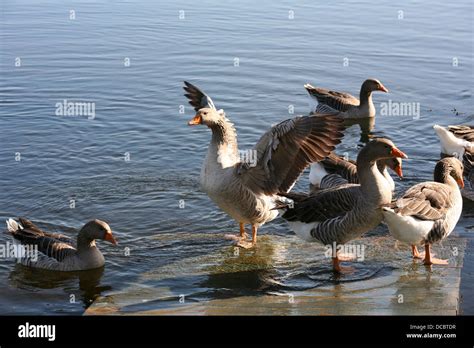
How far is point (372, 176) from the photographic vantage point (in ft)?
30.0

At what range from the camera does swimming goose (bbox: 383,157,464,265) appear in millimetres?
8961

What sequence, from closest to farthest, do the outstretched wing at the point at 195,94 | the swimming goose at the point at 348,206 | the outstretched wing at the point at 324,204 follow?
the swimming goose at the point at 348,206 < the outstretched wing at the point at 324,204 < the outstretched wing at the point at 195,94

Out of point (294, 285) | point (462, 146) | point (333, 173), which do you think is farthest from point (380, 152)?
point (462, 146)

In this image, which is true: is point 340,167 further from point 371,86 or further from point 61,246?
point 371,86

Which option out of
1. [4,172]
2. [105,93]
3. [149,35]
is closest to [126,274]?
[4,172]

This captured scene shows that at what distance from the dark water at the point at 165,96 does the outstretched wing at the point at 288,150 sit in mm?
1009

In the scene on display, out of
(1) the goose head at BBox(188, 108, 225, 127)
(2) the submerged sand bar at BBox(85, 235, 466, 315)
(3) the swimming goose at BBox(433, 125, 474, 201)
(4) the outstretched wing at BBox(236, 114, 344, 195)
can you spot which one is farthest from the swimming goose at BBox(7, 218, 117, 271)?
(3) the swimming goose at BBox(433, 125, 474, 201)

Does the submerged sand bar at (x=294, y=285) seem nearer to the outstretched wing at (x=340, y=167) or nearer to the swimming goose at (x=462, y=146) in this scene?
the outstretched wing at (x=340, y=167)

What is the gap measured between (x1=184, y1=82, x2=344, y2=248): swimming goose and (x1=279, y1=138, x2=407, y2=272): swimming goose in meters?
0.54

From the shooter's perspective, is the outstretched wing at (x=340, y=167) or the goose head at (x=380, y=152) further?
the outstretched wing at (x=340, y=167)

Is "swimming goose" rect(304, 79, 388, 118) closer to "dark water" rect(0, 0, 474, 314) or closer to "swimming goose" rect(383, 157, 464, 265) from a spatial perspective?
"dark water" rect(0, 0, 474, 314)

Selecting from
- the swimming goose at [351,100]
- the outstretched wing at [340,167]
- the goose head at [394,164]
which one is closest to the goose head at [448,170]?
the goose head at [394,164]

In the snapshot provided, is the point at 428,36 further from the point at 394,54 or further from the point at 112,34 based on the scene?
the point at 112,34

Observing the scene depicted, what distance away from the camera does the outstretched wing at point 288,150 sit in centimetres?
966
